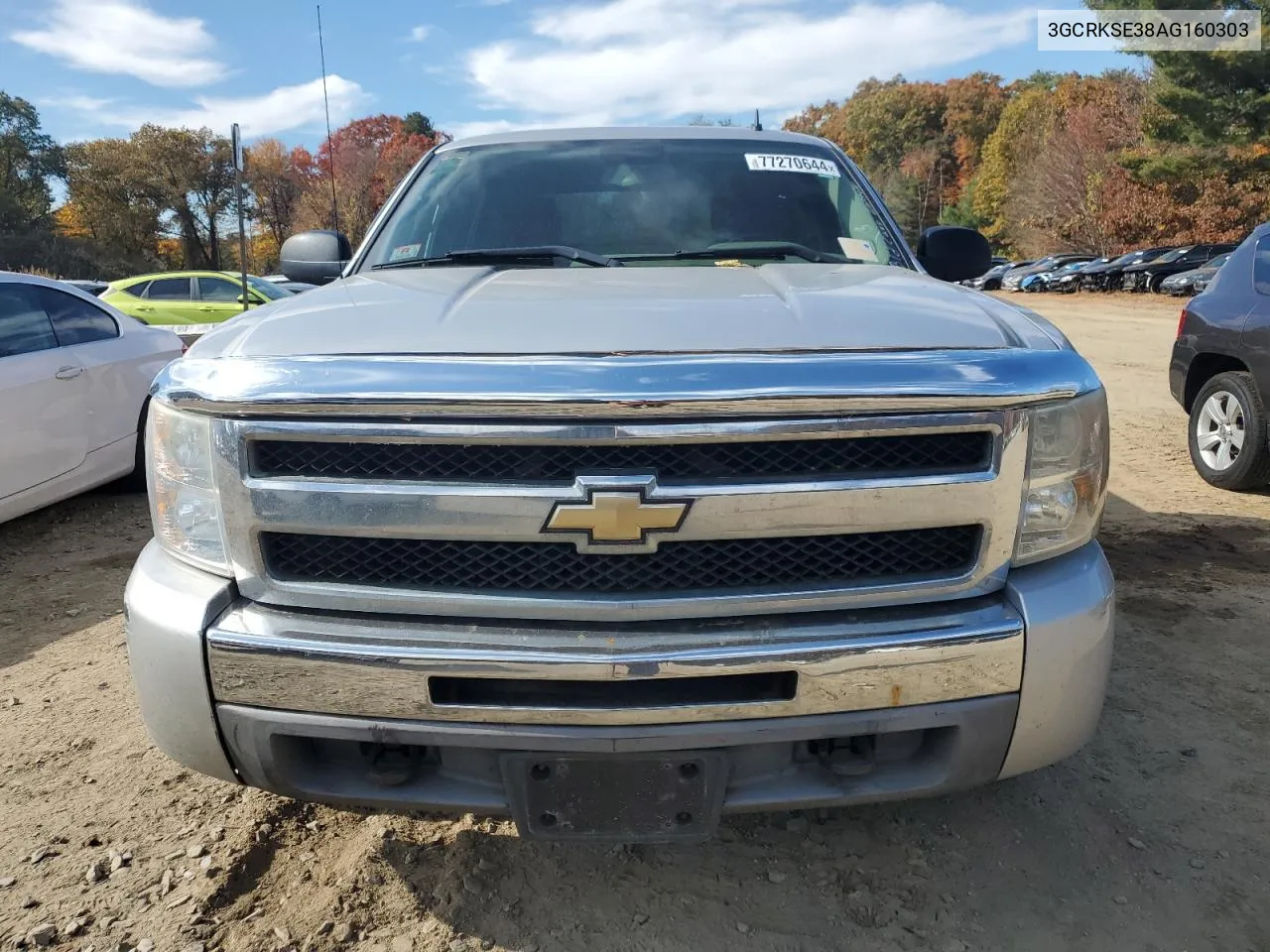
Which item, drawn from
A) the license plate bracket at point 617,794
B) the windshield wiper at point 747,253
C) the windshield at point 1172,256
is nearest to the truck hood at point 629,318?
the windshield wiper at point 747,253

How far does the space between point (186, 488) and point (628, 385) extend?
0.93 meters

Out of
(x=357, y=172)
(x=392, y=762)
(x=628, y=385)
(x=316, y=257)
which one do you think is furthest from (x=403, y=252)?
(x=357, y=172)

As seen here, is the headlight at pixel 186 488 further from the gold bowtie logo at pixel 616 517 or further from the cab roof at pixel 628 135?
→ the cab roof at pixel 628 135

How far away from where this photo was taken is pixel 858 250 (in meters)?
3.11

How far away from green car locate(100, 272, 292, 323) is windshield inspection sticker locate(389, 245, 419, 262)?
40.8ft

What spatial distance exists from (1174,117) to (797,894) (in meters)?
43.0

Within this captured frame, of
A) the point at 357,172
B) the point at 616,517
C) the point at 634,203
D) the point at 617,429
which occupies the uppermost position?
the point at 357,172

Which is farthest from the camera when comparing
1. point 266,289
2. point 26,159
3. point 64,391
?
point 26,159

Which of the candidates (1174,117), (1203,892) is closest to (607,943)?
(1203,892)

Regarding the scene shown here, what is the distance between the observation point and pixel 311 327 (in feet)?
6.58

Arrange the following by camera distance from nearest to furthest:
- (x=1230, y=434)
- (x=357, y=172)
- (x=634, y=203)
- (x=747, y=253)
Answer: (x=747, y=253)
(x=634, y=203)
(x=1230, y=434)
(x=357, y=172)

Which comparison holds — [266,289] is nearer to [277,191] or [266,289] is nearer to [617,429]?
[617,429]

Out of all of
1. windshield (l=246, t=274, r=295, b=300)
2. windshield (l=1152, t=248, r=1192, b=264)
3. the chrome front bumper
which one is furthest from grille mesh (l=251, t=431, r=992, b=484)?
windshield (l=1152, t=248, r=1192, b=264)

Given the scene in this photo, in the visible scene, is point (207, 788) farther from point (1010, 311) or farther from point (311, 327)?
point (1010, 311)
